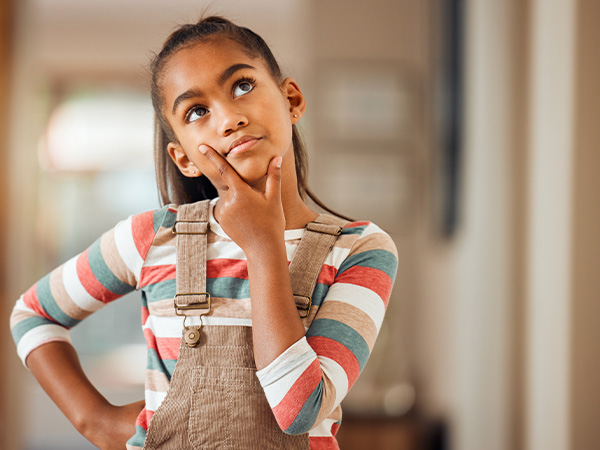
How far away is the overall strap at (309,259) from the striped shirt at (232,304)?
0.03ft

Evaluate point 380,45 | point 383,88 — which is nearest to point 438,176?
point 383,88

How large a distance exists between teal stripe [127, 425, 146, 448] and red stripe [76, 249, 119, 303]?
139 millimetres

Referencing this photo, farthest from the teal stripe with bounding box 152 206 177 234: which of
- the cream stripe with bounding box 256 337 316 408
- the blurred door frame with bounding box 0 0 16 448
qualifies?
the blurred door frame with bounding box 0 0 16 448

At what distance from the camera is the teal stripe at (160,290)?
0.59m

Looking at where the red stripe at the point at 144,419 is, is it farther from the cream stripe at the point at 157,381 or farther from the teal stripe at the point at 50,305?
the teal stripe at the point at 50,305

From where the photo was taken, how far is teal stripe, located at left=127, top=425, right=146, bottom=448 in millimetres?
576

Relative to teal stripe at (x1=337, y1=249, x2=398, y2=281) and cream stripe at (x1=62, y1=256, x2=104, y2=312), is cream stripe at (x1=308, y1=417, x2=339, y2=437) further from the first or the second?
cream stripe at (x1=62, y1=256, x2=104, y2=312)

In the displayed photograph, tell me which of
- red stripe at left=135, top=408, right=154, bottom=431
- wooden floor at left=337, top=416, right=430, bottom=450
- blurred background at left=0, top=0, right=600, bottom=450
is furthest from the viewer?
wooden floor at left=337, top=416, right=430, bottom=450

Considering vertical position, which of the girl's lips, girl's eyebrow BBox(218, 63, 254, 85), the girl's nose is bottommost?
the girl's lips

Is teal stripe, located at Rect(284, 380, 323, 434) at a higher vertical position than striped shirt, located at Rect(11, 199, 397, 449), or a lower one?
lower

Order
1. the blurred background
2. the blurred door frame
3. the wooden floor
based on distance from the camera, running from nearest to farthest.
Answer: the blurred background → the wooden floor → the blurred door frame

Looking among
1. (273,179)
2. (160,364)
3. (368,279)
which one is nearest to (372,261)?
(368,279)

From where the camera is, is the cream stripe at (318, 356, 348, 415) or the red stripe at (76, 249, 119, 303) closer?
the cream stripe at (318, 356, 348, 415)

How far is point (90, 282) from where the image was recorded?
63 centimetres
